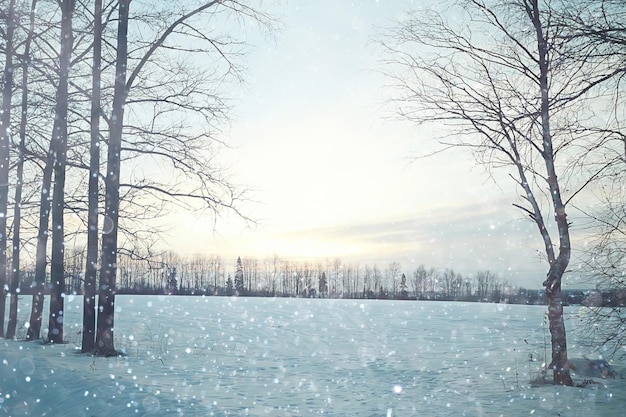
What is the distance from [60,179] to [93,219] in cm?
195

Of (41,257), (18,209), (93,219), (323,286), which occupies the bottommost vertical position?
(323,286)

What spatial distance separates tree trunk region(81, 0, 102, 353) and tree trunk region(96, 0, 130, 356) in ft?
1.92

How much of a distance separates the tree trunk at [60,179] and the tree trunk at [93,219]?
1.09 m

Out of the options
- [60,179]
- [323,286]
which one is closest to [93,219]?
[60,179]

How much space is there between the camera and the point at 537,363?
1241 centimetres

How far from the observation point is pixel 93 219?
11938 mm

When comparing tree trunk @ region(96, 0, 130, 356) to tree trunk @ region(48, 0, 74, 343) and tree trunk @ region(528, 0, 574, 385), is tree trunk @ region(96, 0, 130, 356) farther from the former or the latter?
tree trunk @ region(528, 0, 574, 385)

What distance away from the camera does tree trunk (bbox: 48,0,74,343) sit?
12.8 meters

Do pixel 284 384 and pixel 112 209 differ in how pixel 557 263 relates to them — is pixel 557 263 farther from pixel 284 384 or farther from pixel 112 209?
pixel 112 209

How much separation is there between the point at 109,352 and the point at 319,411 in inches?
237

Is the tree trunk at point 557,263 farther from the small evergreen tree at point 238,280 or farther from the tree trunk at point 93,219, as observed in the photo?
the small evergreen tree at point 238,280

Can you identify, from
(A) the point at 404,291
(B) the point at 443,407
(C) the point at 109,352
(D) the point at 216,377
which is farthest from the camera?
(A) the point at 404,291

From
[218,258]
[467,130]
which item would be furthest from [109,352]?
[218,258]

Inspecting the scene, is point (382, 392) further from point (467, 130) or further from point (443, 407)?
point (467, 130)
